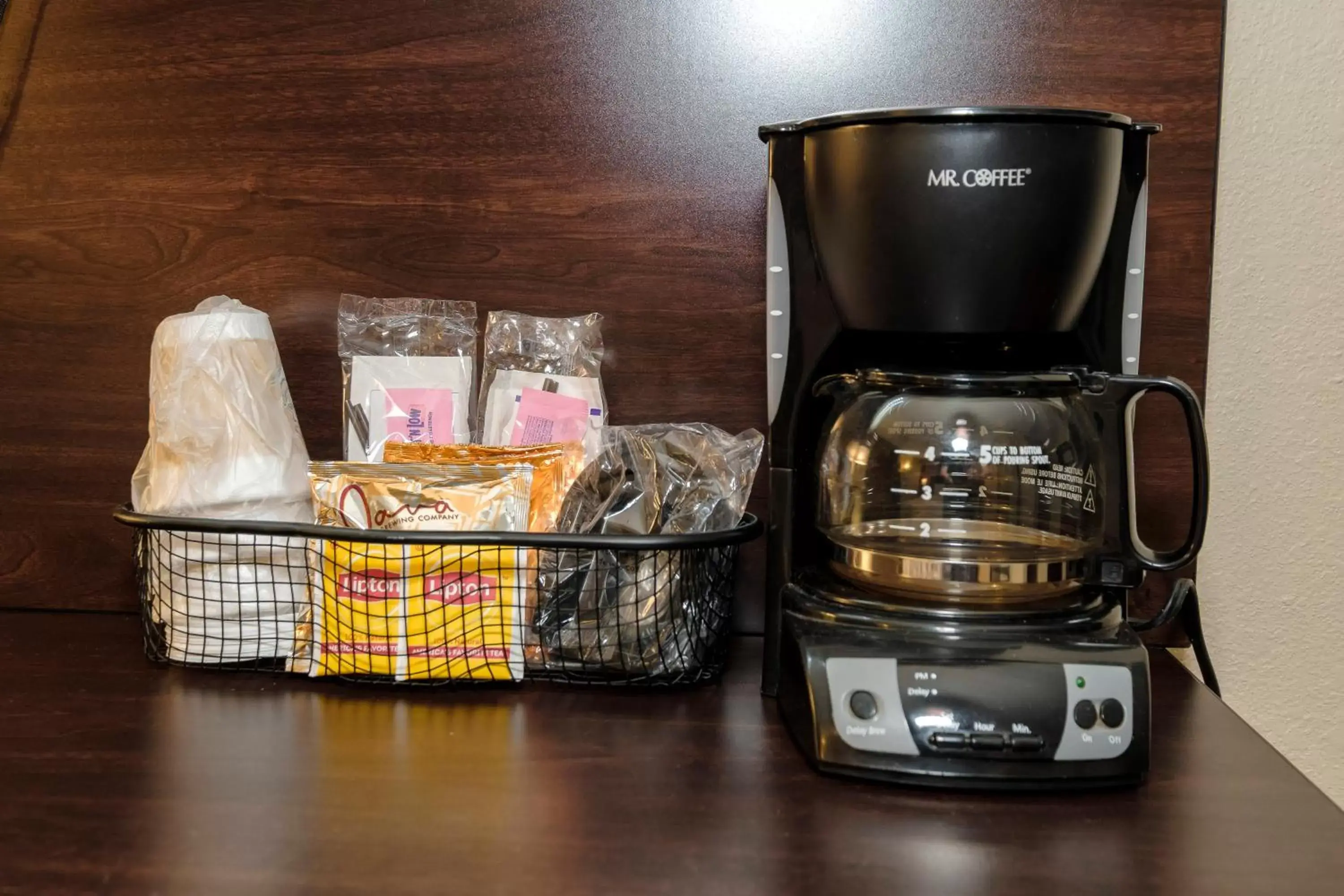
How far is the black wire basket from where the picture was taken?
0.78 m

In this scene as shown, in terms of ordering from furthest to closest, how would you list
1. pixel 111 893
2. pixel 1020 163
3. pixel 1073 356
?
pixel 1073 356, pixel 1020 163, pixel 111 893

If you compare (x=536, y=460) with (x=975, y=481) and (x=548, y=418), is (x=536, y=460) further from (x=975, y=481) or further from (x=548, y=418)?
(x=975, y=481)

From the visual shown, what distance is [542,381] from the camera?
918mm

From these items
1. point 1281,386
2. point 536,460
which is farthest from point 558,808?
point 1281,386

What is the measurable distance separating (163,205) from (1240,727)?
983 mm

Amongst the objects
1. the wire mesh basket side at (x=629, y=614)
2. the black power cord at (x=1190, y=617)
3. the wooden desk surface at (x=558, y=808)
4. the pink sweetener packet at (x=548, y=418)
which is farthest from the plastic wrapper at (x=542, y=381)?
the black power cord at (x=1190, y=617)

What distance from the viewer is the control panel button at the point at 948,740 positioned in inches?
25.2

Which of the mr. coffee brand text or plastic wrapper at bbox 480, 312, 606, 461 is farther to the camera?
plastic wrapper at bbox 480, 312, 606, 461

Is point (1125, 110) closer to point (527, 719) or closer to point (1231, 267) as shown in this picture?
point (1231, 267)

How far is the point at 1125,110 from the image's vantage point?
3.00 ft

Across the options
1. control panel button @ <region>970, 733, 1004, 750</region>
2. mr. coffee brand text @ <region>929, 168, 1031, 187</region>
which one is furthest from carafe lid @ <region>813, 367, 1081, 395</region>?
control panel button @ <region>970, 733, 1004, 750</region>

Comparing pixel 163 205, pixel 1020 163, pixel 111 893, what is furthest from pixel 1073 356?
pixel 163 205

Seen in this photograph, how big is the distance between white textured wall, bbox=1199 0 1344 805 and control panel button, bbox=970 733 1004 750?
0.45m

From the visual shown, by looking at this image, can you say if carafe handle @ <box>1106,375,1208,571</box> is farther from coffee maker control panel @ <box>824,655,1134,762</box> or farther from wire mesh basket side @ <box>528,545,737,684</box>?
wire mesh basket side @ <box>528,545,737,684</box>
